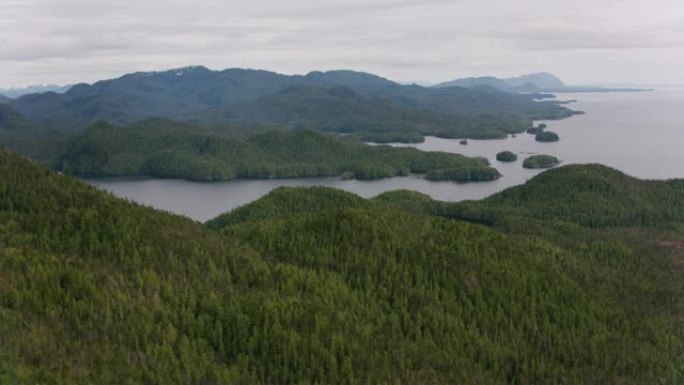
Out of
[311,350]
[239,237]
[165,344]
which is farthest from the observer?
[239,237]

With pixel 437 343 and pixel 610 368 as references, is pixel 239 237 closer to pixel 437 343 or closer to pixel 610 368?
pixel 437 343

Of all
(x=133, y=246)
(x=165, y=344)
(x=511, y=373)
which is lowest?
(x=511, y=373)

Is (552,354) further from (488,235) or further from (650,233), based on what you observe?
(650,233)

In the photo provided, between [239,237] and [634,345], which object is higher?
[239,237]

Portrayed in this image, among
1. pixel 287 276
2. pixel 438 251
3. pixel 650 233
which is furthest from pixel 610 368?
pixel 650 233

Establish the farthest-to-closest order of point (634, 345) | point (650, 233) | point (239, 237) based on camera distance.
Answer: point (650, 233) < point (239, 237) < point (634, 345)

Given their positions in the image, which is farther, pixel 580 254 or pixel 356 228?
pixel 580 254
